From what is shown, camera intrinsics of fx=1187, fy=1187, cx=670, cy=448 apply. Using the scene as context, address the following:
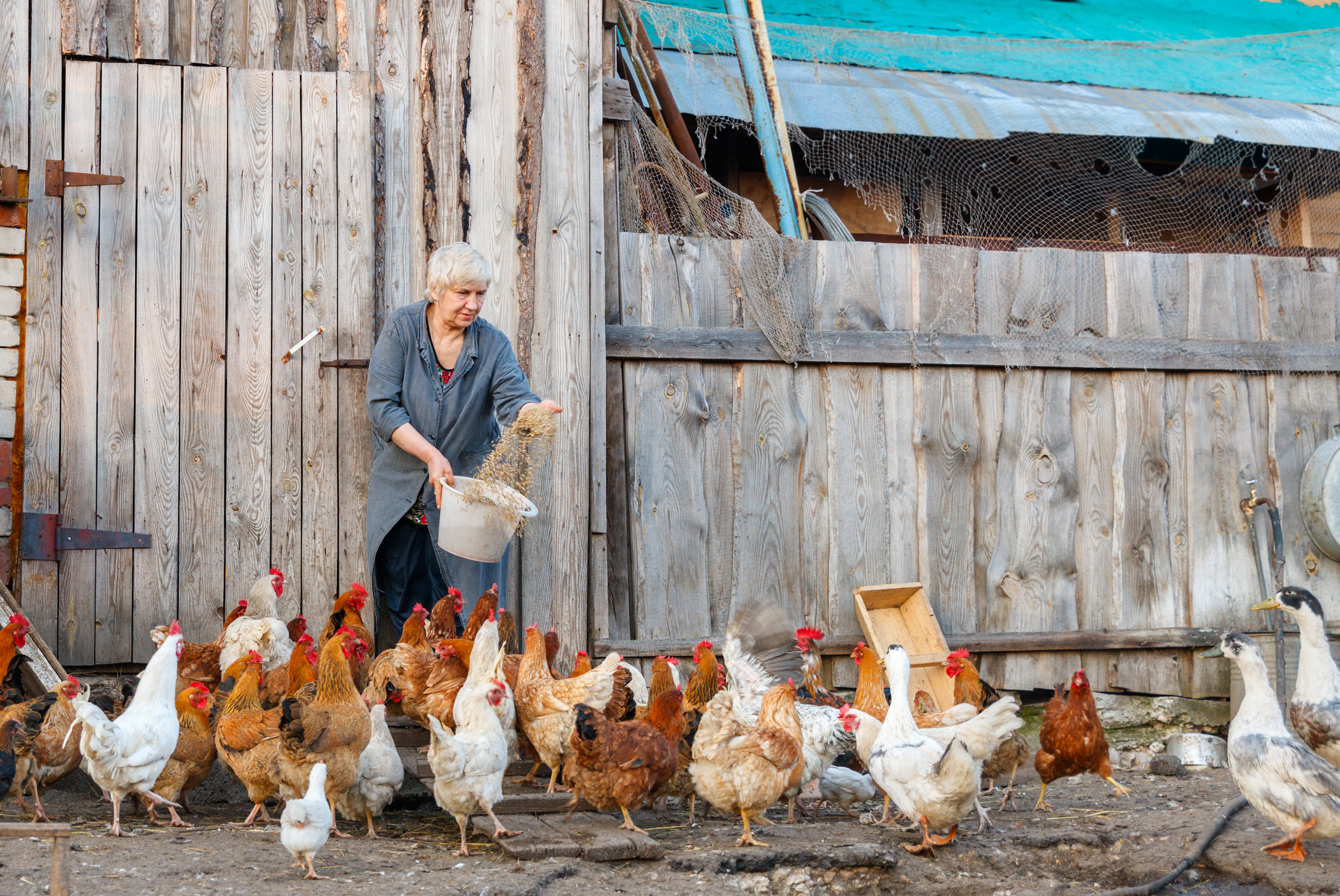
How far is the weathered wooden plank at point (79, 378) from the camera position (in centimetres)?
512

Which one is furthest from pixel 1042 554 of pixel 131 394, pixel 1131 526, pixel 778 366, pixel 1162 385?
pixel 131 394

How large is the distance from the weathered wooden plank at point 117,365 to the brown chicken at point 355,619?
895 mm

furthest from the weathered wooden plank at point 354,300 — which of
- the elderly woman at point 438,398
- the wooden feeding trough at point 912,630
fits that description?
the wooden feeding trough at point 912,630

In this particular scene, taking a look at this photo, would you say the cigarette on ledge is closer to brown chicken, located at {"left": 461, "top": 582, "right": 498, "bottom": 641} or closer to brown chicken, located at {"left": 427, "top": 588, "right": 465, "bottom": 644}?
brown chicken, located at {"left": 427, "top": 588, "right": 465, "bottom": 644}

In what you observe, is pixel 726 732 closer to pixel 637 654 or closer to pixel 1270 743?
pixel 637 654

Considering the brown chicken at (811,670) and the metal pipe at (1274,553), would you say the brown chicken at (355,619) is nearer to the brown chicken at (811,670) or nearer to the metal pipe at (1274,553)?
the brown chicken at (811,670)

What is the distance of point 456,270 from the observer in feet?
16.3

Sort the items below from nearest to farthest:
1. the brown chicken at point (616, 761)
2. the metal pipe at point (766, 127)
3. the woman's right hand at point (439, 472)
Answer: the brown chicken at point (616, 761)
the woman's right hand at point (439, 472)
the metal pipe at point (766, 127)

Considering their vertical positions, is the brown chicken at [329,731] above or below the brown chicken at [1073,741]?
above

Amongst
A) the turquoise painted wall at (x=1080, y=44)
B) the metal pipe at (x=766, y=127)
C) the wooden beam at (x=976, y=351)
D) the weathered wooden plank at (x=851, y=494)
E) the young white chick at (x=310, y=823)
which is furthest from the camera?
the turquoise painted wall at (x=1080, y=44)

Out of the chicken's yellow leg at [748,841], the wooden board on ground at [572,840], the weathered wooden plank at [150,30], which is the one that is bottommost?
the chicken's yellow leg at [748,841]

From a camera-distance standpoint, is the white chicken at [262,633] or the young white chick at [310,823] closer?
the young white chick at [310,823]

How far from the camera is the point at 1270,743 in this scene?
13.4 ft

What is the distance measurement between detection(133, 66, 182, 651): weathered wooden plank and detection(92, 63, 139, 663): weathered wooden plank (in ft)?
0.10
